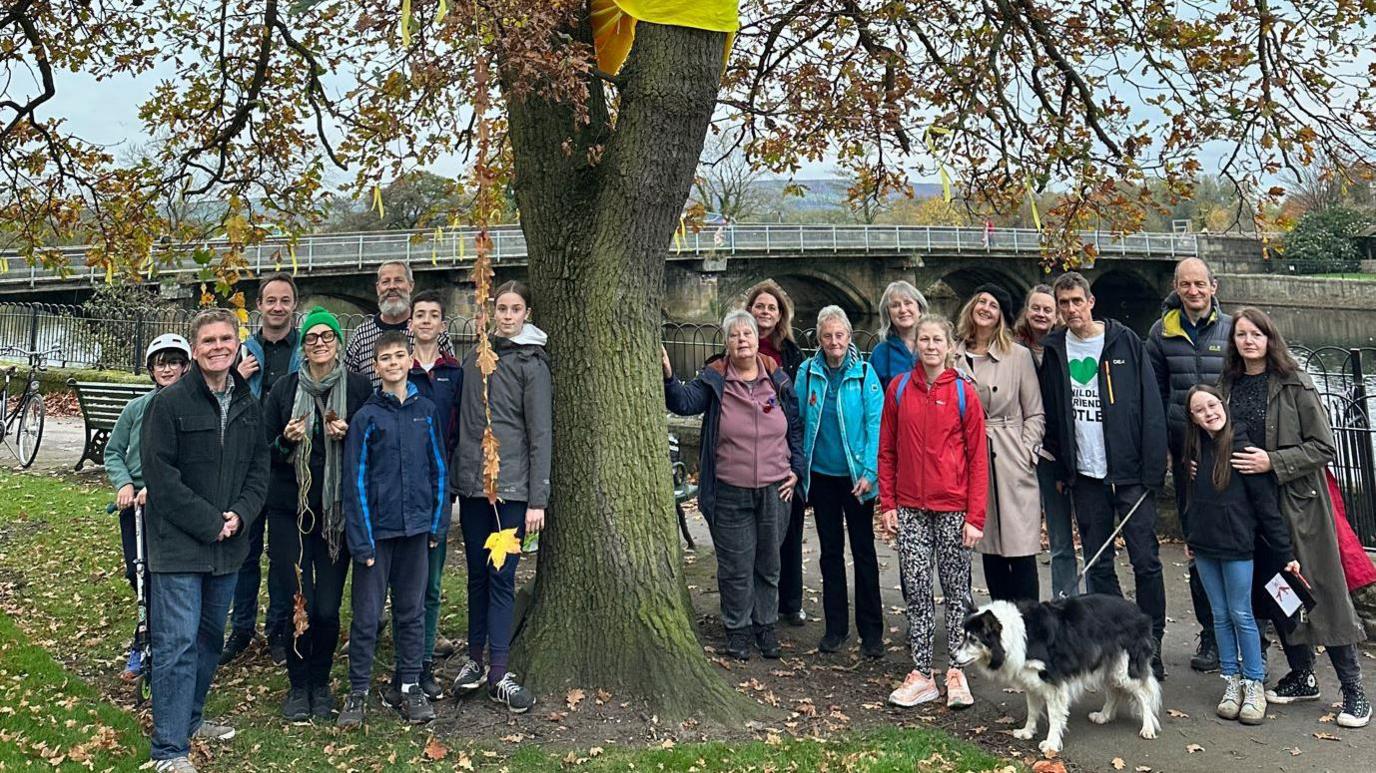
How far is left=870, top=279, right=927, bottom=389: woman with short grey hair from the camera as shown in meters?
5.06

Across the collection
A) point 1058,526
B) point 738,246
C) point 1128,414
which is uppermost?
point 738,246

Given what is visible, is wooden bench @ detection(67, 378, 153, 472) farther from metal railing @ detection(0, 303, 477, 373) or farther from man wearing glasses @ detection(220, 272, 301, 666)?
man wearing glasses @ detection(220, 272, 301, 666)

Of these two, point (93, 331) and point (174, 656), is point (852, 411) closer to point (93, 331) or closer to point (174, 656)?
point (174, 656)

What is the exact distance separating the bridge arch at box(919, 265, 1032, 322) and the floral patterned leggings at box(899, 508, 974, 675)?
40.2m

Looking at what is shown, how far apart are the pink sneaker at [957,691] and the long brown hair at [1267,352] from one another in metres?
1.89

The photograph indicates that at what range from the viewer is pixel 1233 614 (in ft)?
13.8

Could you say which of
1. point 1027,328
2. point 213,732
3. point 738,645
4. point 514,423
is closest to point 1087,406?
point 1027,328

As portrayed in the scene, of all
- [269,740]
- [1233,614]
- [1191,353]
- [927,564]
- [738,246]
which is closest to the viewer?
[269,740]

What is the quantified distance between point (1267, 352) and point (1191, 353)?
0.55 metres

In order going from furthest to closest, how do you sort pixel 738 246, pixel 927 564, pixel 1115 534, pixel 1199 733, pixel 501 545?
pixel 738 246 < pixel 1115 534 < pixel 927 564 < pixel 1199 733 < pixel 501 545

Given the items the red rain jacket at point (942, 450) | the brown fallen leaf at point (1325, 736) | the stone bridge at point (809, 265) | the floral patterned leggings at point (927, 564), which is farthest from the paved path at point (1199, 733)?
the stone bridge at point (809, 265)

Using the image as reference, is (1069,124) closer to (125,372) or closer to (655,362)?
(655,362)

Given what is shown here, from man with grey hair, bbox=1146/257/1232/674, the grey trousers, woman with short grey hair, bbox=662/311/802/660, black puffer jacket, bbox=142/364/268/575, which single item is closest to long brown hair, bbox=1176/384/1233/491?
man with grey hair, bbox=1146/257/1232/674

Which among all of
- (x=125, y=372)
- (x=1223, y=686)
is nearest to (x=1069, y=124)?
(x=1223, y=686)
